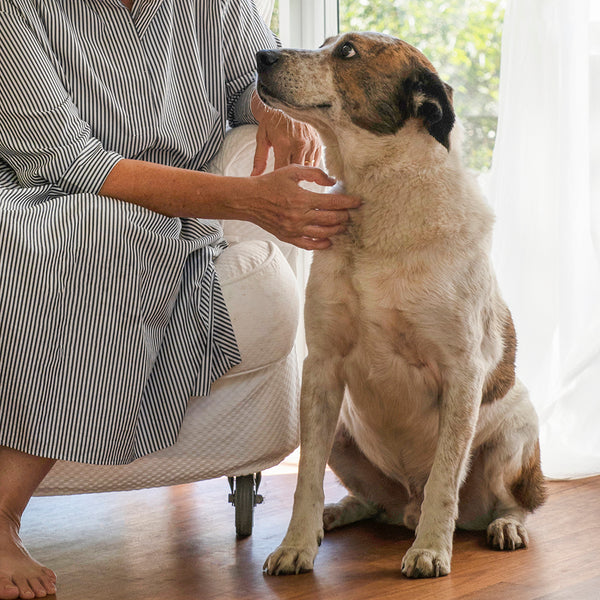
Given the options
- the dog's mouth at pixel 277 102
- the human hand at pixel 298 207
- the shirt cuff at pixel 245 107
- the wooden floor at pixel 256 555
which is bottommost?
the wooden floor at pixel 256 555

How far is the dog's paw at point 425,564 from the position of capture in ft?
4.79

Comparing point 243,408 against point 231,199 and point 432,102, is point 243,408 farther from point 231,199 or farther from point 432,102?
point 432,102

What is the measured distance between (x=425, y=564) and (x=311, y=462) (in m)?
0.27

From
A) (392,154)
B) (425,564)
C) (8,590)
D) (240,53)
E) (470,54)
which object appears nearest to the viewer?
(8,590)

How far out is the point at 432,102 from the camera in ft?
4.93

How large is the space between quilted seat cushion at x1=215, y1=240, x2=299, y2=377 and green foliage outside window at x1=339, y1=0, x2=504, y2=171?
1.40 metres

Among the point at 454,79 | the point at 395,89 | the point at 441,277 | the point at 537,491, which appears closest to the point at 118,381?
the point at 441,277

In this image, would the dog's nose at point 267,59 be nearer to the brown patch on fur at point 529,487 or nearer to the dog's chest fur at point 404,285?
the dog's chest fur at point 404,285

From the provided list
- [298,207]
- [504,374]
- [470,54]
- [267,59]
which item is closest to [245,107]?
[267,59]

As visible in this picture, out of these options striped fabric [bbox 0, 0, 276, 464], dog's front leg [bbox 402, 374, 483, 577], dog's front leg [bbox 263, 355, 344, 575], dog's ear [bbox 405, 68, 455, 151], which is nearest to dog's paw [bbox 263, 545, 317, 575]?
dog's front leg [bbox 263, 355, 344, 575]

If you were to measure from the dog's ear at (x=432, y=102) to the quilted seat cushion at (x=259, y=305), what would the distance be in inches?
15.1

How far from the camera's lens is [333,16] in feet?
11.4

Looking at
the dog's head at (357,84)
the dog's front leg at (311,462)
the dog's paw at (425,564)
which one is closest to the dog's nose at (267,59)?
the dog's head at (357,84)

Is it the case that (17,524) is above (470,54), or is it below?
below
